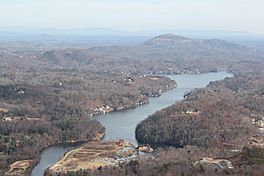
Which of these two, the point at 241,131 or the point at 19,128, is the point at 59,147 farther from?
the point at 241,131

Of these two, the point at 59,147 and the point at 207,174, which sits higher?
the point at 207,174

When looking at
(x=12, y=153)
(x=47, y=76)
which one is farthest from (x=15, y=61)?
(x=12, y=153)

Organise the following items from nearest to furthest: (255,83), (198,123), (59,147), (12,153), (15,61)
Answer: (12,153) < (59,147) < (198,123) < (255,83) < (15,61)

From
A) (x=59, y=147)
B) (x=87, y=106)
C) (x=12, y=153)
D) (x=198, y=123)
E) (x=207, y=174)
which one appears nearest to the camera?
(x=207, y=174)

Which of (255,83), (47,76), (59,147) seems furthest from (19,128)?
(255,83)

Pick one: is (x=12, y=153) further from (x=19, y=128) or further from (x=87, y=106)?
(x=87, y=106)

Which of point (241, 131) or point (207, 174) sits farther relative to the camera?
point (241, 131)
